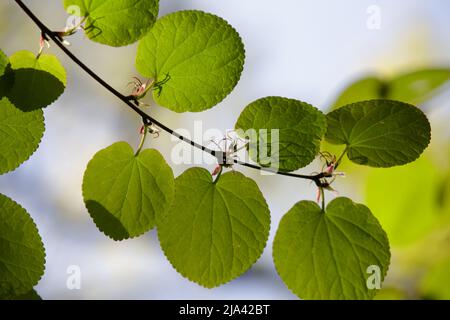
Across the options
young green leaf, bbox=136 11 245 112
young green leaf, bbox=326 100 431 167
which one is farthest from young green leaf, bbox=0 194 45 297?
young green leaf, bbox=326 100 431 167

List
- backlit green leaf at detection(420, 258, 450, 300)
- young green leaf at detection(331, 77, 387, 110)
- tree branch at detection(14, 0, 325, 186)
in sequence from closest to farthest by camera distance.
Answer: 1. tree branch at detection(14, 0, 325, 186)
2. backlit green leaf at detection(420, 258, 450, 300)
3. young green leaf at detection(331, 77, 387, 110)

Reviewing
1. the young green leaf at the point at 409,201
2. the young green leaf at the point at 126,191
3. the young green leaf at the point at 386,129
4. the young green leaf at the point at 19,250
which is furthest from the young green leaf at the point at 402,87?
the young green leaf at the point at 19,250

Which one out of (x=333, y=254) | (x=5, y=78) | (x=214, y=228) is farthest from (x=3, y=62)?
(x=333, y=254)

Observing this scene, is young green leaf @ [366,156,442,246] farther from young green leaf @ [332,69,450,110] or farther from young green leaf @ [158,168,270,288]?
young green leaf @ [158,168,270,288]

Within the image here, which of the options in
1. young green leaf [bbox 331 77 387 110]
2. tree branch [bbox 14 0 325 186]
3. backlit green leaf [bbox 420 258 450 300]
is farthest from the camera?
young green leaf [bbox 331 77 387 110]

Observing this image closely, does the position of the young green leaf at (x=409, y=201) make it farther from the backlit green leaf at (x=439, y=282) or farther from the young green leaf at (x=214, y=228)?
the young green leaf at (x=214, y=228)

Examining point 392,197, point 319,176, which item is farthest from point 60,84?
point 392,197
